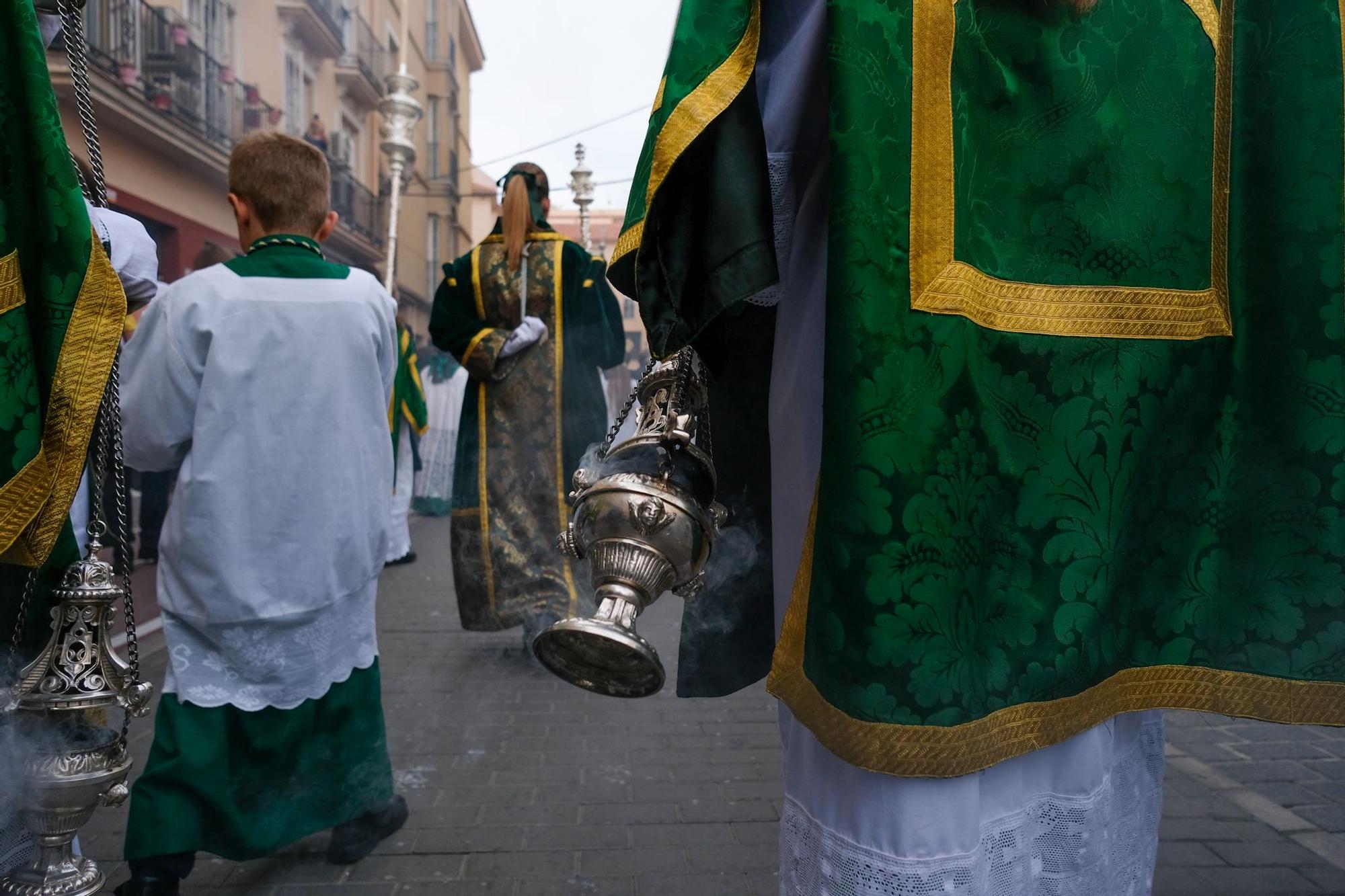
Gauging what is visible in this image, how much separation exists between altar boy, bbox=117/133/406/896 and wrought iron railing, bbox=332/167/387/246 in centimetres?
1706

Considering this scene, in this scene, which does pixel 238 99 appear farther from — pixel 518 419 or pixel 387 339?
pixel 387 339

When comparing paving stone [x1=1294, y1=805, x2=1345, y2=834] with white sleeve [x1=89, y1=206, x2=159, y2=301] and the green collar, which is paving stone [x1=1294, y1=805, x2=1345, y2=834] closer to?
the green collar

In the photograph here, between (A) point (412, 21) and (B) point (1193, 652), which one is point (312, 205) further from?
(A) point (412, 21)

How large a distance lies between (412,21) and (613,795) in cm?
2886

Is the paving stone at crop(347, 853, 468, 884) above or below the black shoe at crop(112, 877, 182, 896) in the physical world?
below

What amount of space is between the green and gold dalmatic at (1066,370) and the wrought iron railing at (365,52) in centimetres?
2173

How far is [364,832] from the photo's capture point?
9.23ft

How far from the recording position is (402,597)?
657cm

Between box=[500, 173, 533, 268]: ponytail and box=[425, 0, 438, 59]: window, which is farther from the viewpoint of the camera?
box=[425, 0, 438, 59]: window

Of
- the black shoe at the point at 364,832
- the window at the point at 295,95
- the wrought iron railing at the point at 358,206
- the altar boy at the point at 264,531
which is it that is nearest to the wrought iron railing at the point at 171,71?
the window at the point at 295,95

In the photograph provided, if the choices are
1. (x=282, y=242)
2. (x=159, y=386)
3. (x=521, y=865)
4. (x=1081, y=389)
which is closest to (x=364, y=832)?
(x=521, y=865)

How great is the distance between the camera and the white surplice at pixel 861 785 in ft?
4.13

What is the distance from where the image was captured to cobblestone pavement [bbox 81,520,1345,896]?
2.67 meters

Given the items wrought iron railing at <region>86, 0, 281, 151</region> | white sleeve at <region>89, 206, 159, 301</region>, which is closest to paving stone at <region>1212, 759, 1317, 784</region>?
white sleeve at <region>89, 206, 159, 301</region>
